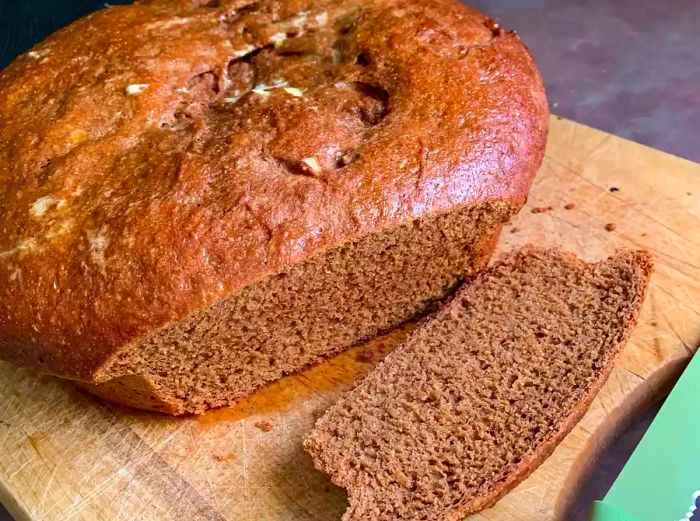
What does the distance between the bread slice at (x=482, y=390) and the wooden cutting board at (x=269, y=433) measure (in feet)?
0.43

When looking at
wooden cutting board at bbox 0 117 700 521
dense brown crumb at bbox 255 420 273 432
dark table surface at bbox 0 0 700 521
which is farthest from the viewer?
dark table surface at bbox 0 0 700 521

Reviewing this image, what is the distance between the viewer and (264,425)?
2.49m

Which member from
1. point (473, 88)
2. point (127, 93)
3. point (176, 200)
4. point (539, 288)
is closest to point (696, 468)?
point (539, 288)

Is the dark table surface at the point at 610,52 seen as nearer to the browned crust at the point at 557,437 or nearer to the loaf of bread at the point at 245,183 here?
the loaf of bread at the point at 245,183

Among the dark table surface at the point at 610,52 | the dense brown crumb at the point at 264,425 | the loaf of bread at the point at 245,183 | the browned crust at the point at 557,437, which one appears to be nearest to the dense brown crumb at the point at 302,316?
the loaf of bread at the point at 245,183

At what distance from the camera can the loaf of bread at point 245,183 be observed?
2.21 m

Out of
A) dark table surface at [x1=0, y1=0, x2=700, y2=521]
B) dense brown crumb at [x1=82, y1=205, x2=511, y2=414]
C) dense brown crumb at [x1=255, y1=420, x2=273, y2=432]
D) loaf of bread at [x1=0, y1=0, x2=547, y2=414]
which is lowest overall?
dark table surface at [x1=0, y1=0, x2=700, y2=521]

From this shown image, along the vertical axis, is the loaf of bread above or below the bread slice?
above

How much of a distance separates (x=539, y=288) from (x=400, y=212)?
67 cm

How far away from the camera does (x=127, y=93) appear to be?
2.60 metres

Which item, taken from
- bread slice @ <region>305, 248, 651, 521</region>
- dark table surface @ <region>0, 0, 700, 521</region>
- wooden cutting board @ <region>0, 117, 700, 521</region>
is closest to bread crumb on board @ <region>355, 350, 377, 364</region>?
wooden cutting board @ <region>0, 117, 700, 521</region>

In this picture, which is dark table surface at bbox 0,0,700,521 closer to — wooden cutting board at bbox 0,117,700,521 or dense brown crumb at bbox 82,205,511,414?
wooden cutting board at bbox 0,117,700,521

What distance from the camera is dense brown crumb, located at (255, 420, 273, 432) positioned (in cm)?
248

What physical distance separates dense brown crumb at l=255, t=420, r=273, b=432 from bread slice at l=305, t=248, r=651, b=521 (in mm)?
238
